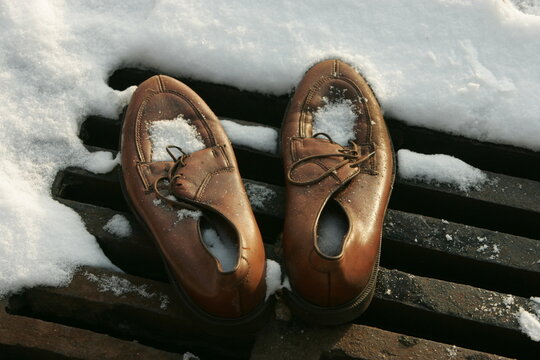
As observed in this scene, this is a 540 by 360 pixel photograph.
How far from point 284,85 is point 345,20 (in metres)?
0.35

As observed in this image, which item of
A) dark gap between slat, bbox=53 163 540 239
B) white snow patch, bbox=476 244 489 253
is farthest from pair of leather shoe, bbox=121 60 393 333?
white snow patch, bbox=476 244 489 253

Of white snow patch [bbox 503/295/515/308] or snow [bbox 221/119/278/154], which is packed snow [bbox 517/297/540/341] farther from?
snow [bbox 221/119/278/154]

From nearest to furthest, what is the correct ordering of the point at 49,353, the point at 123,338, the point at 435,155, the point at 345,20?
1. the point at 49,353
2. the point at 123,338
3. the point at 435,155
4. the point at 345,20

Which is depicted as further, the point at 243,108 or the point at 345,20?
the point at 345,20

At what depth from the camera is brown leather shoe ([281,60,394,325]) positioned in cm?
132

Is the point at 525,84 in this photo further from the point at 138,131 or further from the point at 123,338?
the point at 123,338

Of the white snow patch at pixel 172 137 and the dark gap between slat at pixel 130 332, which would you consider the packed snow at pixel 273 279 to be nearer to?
the dark gap between slat at pixel 130 332

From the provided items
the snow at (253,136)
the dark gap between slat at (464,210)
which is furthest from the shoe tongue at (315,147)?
the dark gap between slat at (464,210)

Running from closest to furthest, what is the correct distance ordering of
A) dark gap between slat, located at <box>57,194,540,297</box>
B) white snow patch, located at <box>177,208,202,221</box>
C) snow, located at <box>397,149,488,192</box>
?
white snow patch, located at <box>177,208,202,221</box> < dark gap between slat, located at <box>57,194,540,297</box> < snow, located at <box>397,149,488,192</box>

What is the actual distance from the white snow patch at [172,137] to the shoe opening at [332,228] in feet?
1.26

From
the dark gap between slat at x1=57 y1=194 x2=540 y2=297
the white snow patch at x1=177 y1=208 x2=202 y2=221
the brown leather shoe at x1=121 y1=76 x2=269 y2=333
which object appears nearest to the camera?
the brown leather shoe at x1=121 y1=76 x2=269 y2=333

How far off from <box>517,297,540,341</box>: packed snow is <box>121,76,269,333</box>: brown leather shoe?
61 cm

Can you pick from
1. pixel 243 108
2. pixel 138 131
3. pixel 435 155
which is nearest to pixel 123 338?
pixel 138 131

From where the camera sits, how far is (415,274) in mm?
1593
